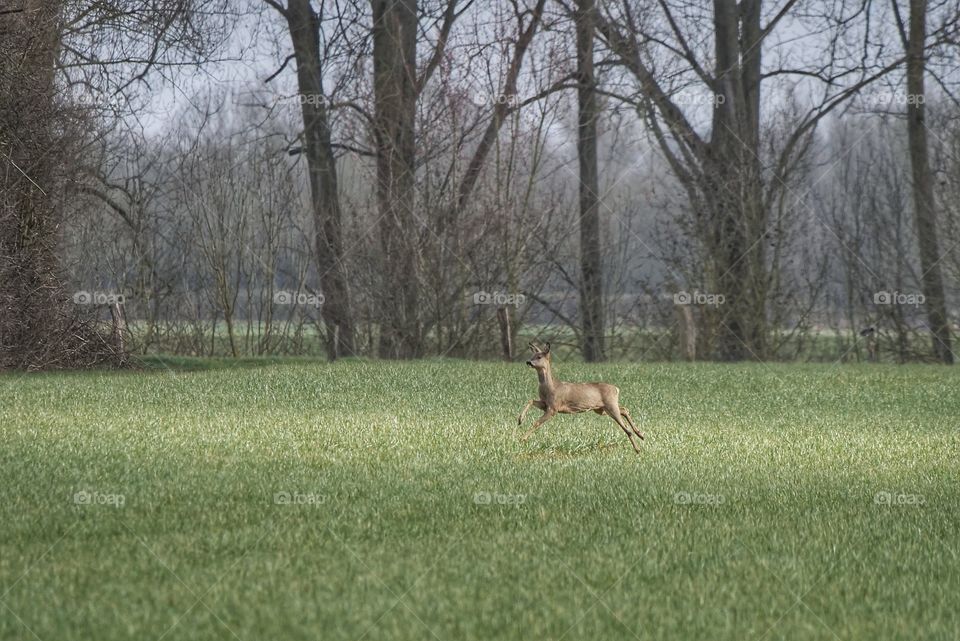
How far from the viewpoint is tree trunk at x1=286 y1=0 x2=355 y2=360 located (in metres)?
23.4

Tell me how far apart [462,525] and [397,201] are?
52.8 feet

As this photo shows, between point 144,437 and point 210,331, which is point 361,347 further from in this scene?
point 144,437

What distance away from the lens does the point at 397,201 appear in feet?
74.5

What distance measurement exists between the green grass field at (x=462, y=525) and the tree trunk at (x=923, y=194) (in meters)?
12.8

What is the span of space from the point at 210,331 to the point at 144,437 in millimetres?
17062

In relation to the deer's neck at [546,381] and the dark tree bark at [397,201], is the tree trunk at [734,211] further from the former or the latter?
the deer's neck at [546,381]

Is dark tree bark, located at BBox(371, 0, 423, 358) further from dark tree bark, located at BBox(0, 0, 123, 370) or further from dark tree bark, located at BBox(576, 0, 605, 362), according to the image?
dark tree bark, located at BBox(0, 0, 123, 370)

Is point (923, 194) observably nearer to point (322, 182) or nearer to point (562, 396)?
point (322, 182)

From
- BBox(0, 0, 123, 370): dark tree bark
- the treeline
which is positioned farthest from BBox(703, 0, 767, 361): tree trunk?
BBox(0, 0, 123, 370): dark tree bark

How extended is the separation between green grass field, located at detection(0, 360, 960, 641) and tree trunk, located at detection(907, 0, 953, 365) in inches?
505

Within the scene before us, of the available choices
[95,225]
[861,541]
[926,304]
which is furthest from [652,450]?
[95,225]

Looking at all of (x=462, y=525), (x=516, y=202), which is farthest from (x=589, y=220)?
(x=462, y=525)

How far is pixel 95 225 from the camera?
25859mm

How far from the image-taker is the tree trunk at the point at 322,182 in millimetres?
23422
